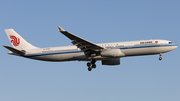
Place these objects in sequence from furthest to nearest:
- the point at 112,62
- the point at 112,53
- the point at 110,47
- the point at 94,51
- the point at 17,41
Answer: the point at 17,41 → the point at 112,62 → the point at 110,47 → the point at 94,51 → the point at 112,53

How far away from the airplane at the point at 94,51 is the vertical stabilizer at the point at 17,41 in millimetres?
870

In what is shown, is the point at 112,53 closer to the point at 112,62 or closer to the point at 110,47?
the point at 110,47

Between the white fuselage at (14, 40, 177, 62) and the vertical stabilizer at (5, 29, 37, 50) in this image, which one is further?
the vertical stabilizer at (5, 29, 37, 50)

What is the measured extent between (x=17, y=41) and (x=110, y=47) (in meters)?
16.4

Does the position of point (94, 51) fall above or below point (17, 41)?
below

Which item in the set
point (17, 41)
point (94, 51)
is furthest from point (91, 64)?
point (17, 41)

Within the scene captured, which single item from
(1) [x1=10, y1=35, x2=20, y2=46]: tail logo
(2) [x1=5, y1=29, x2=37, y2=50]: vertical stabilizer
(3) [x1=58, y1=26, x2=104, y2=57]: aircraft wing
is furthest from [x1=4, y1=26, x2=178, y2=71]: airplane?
(1) [x1=10, y1=35, x2=20, y2=46]: tail logo

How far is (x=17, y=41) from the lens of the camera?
47656 mm

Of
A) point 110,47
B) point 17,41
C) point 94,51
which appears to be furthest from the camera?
point 17,41

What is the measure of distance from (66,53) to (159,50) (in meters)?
14.4

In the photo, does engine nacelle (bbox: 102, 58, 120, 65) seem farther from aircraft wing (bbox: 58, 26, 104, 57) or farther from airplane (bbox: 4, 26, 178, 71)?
aircraft wing (bbox: 58, 26, 104, 57)

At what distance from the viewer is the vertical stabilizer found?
155 feet

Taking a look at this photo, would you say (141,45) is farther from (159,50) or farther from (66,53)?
(66,53)

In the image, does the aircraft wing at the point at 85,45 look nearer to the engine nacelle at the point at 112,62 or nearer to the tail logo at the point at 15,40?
the engine nacelle at the point at 112,62
